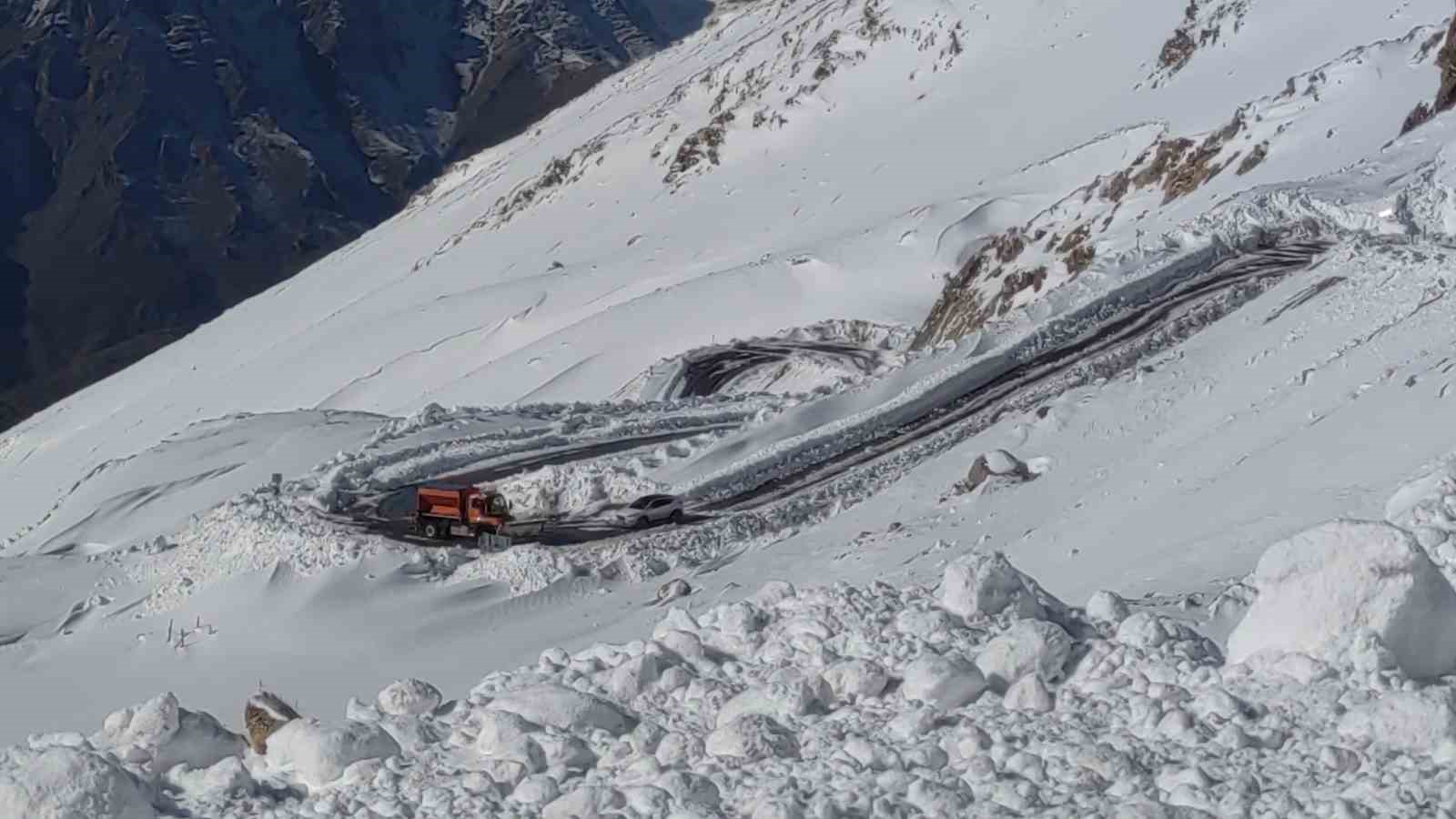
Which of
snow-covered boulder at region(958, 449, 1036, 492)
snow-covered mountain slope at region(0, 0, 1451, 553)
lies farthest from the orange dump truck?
snow-covered mountain slope at region(0, 0, 1451, 553)

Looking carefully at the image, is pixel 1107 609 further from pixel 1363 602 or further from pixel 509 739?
pixel 509 739

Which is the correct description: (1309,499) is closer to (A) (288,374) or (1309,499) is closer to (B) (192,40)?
(A) (288,374)

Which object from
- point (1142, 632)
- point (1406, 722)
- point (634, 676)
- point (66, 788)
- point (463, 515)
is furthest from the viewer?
point (463, 515)

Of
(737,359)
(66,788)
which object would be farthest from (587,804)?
(737,359)

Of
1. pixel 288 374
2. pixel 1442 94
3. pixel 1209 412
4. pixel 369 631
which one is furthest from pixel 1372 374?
pixel 288 374

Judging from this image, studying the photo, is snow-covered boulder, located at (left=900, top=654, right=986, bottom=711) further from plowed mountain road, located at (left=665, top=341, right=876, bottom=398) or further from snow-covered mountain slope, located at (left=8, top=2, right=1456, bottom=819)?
plowed mountain road, located at (left=665, top=341, right=876, bottom=398)

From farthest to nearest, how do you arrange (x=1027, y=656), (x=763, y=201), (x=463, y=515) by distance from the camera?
(x=763, y=201) → (x=463, y=515) → (x=1027, y=656)

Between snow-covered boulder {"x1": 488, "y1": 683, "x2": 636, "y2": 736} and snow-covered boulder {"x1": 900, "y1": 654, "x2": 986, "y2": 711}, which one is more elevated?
snow-covered boulder {"x1": 488, "y1": 683, "x2": 636, "y2": 736}

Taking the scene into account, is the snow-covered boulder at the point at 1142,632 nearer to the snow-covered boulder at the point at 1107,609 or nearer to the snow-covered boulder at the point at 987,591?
the snow-covered boulder at the point at 1107,609
